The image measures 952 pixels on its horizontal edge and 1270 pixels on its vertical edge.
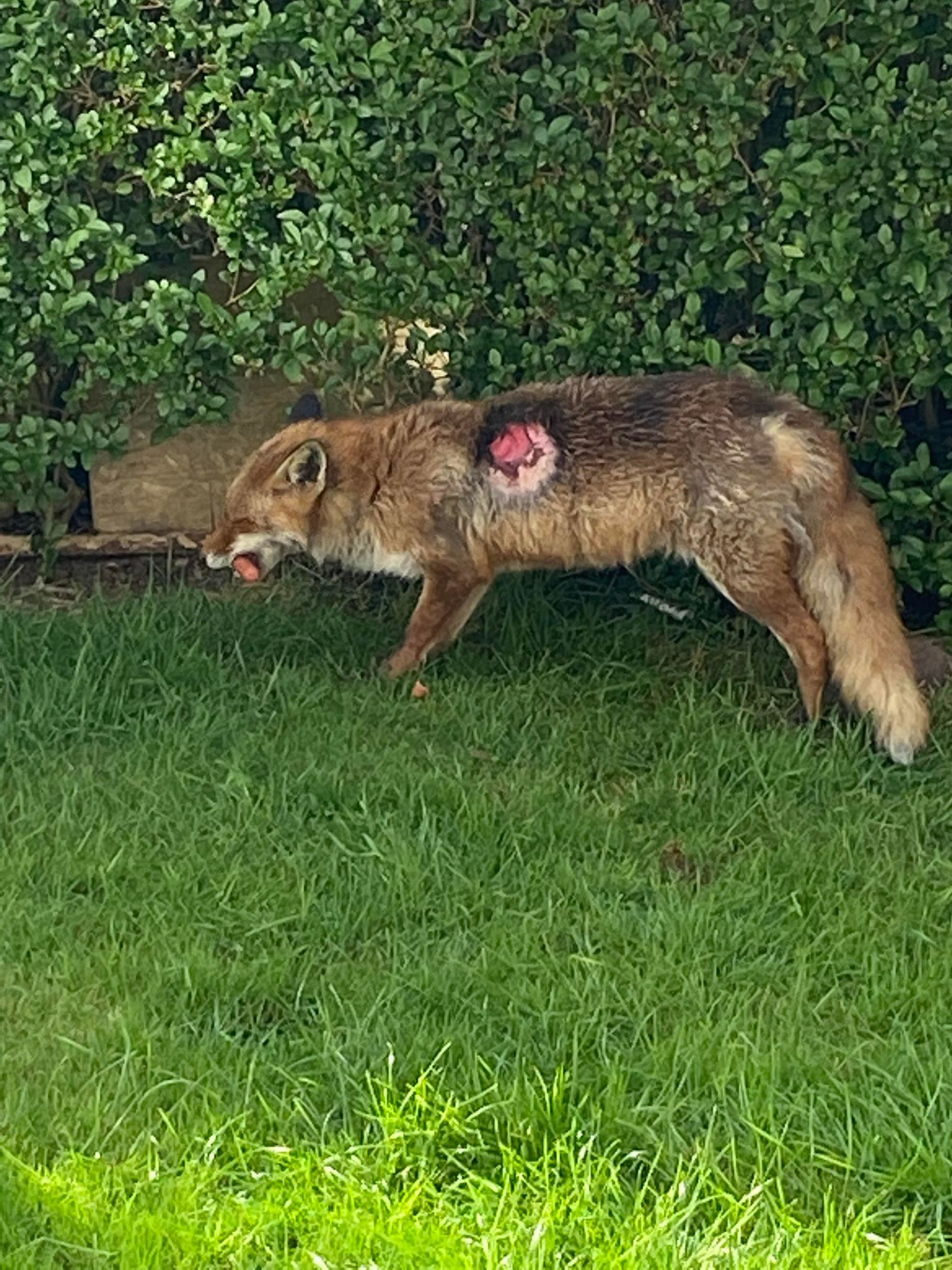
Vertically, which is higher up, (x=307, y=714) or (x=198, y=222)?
(x=198, y=222)

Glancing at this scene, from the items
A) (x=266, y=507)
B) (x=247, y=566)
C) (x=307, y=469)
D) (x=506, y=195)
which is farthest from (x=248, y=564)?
(x=506, y=195)

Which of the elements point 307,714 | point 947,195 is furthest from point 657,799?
point 947,195

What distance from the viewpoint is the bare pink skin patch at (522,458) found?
18.0 feet

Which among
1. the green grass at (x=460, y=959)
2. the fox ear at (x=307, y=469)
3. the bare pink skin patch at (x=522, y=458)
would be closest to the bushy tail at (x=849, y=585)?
the green grass at (x=460, y=959)

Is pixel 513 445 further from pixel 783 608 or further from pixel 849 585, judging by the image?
pixel 849 585

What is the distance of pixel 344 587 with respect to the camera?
21.1 feet

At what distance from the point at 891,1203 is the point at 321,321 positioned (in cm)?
395

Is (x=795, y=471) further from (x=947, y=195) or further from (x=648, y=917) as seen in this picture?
(x=648, y=917)

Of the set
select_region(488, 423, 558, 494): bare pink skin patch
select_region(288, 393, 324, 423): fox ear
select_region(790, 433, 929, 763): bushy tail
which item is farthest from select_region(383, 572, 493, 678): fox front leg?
select_region(790, 433, 929, 763): bushy tail

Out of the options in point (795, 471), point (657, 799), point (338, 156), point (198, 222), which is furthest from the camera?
point (198, 222)

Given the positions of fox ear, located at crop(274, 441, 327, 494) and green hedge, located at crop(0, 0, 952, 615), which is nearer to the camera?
green hedge, located at crop(0, 0, 952, 615)

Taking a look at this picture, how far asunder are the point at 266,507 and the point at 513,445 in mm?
901

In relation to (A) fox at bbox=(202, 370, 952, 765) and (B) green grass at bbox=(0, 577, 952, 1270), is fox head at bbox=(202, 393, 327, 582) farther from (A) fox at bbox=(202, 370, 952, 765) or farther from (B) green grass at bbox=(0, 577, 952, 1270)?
(B) green grass at bbox=(0, 577, 952, 1270)

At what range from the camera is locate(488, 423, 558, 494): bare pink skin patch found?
18.0 feet
